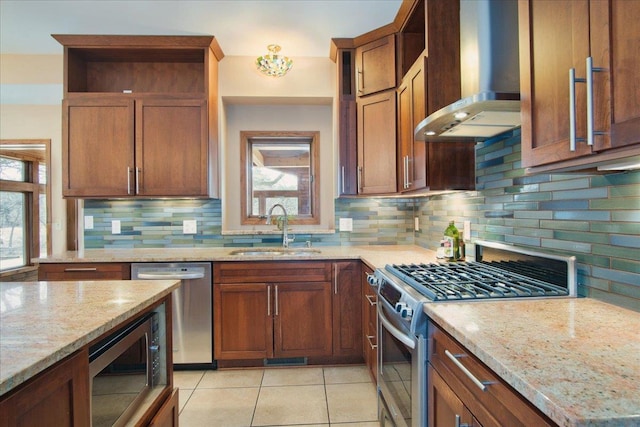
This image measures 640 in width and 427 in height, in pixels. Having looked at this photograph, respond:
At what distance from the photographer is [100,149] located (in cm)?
268

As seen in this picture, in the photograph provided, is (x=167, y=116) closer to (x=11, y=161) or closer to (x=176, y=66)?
(x=176, y=66)

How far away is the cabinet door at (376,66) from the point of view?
2.50 meters

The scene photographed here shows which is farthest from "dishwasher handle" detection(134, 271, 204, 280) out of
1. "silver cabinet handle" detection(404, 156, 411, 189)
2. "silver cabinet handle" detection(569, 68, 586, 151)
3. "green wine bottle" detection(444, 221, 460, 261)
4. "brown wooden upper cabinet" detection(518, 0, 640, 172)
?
"silver cabinet handle" detection(569, 68, 586, 151)

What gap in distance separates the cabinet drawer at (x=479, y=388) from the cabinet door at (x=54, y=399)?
40.9 inches

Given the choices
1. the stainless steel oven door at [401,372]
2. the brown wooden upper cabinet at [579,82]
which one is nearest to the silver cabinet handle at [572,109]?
the brown wooden upper cabinet at [579,82]

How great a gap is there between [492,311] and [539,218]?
67 centimetres

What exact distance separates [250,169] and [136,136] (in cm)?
103

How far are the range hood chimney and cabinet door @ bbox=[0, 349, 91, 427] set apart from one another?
1.55 metres

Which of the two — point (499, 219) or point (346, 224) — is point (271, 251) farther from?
point (499, 219)

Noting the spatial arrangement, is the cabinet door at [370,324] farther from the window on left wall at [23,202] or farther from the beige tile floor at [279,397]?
the window on left wall at [23,202]

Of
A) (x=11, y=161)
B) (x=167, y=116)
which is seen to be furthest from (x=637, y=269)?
(x=11, y=161)

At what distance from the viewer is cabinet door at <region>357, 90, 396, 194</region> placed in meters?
2.49

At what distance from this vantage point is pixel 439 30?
1.89m

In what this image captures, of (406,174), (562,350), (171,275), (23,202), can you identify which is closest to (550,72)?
(562,350)
